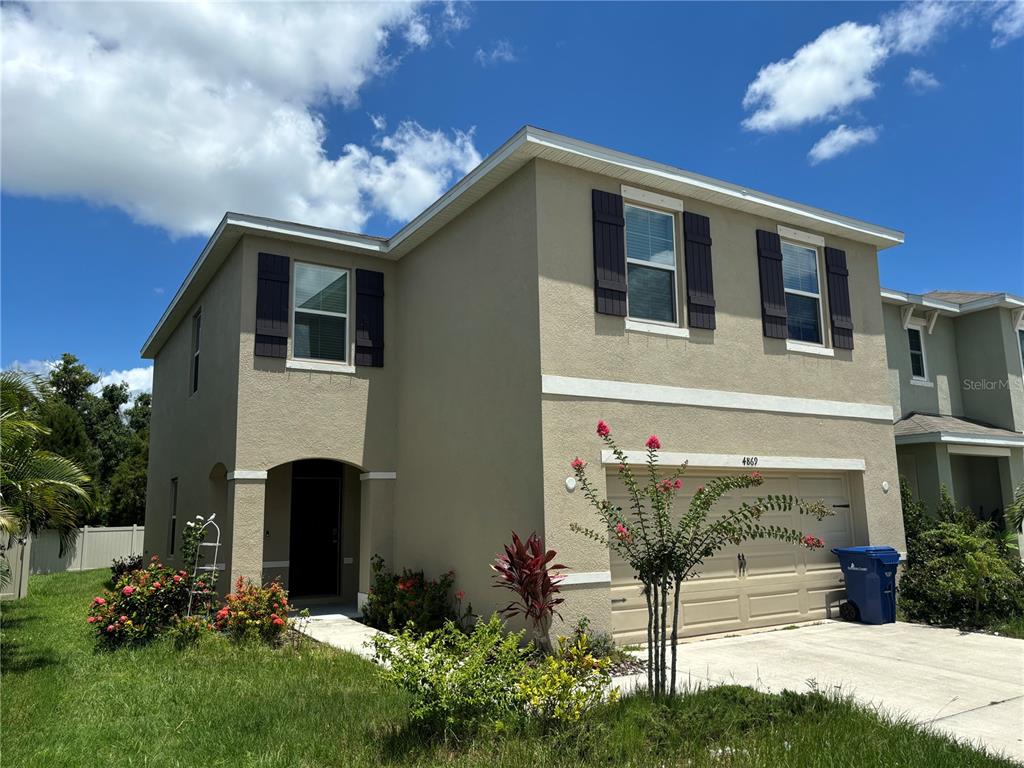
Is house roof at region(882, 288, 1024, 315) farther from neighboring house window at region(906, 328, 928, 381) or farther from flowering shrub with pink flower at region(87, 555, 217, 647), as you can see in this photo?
flowering shrub with pink flower at region(87, 555, 217, 647)

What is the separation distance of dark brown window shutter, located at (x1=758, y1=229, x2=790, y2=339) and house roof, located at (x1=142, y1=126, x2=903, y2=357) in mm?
439

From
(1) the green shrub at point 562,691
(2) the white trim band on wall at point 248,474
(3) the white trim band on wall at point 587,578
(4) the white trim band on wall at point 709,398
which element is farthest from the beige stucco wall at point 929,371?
(2) the white trim band on wall at point 248,474

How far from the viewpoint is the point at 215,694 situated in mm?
6770

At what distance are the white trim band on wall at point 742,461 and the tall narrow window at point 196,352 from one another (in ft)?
29.0

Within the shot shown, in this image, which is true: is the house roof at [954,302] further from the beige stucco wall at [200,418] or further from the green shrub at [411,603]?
the beige stucco wall at [200,418]

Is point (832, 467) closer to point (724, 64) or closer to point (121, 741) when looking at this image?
point (724, 64)

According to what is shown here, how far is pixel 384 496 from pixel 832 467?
7.01 meters

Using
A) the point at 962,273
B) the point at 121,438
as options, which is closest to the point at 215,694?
the point at 962,273

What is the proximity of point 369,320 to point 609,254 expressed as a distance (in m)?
4.55

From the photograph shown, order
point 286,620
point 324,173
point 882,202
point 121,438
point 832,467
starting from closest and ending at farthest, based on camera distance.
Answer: point 286,620 < point 832,467 < point 324,173 < point 882,202 < point 121,438

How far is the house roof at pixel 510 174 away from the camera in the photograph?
30.3ft

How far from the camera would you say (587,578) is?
342 inches

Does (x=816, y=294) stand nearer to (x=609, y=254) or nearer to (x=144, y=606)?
(x=609, y=254)

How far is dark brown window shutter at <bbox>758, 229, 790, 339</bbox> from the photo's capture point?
11.1 m
